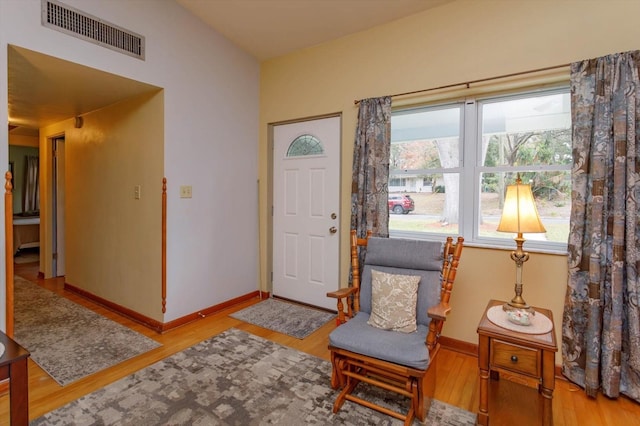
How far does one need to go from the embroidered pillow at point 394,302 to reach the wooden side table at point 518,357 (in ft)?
1.40

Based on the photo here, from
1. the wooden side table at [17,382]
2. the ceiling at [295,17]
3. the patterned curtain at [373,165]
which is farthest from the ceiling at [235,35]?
the wooden side table at [17,382]

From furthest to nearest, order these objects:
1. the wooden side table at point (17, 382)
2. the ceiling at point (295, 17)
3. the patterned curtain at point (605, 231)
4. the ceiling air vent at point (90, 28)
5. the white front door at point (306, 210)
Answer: the white front door at point (306, 210) → the ceiling at point (295, 17) → the ceiling air vent at point (90, 28) → the patterned curtain at point (605, 231) → the wooden side table at point (17, 382)

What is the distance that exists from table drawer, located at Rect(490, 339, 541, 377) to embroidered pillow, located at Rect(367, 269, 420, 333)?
1.52 ft

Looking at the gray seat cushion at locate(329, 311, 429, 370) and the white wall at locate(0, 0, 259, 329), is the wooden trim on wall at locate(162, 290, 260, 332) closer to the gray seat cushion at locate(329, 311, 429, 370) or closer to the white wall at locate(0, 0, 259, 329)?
the white wall at locate(0, 0, 259, 329)

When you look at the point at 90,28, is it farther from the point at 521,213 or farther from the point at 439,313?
the point at 521,213

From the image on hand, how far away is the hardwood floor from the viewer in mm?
1891

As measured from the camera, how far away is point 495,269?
8.29 ft

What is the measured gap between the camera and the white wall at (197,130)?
257 cm

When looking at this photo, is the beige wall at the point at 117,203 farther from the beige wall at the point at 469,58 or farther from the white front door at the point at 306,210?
the beige wall at the point at 469,58

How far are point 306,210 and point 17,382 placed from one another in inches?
104

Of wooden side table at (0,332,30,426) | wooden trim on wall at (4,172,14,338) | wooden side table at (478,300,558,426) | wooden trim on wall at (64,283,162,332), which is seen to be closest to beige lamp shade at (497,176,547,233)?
wooden side table at (478,300,558,426)

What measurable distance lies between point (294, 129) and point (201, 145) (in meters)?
1.02

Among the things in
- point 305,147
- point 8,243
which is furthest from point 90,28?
point 305,147

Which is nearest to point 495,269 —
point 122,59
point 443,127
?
point 443,127
